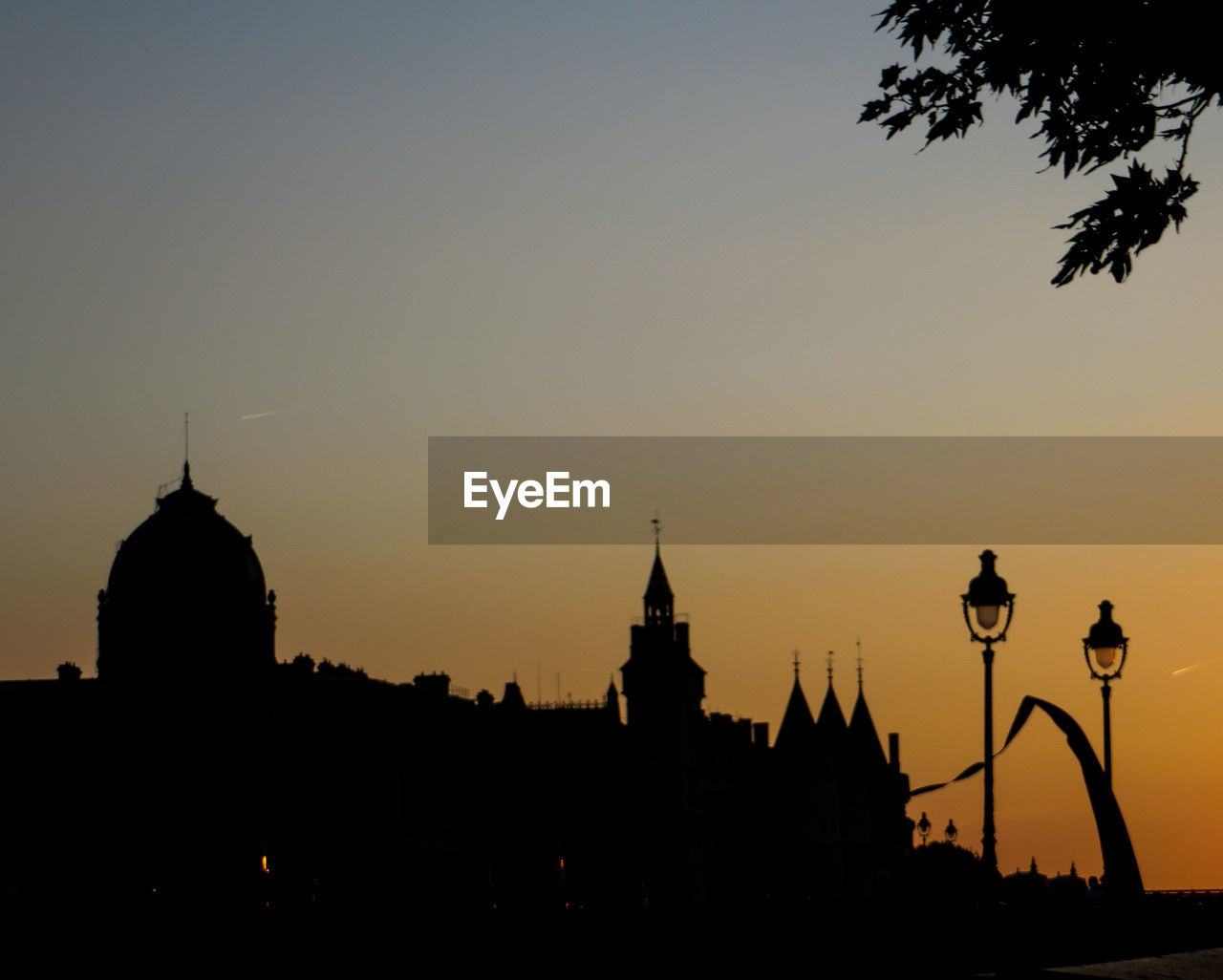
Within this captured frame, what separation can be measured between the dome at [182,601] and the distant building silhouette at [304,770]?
0.18 m

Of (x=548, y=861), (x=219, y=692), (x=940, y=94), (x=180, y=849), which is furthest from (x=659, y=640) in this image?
(x=940, y=94)

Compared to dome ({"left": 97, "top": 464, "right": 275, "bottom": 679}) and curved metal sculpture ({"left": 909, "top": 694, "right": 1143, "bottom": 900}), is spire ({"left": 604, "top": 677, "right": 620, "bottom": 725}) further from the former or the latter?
curved metal sculpture ({"left": 909, "top": 694, "right": 1143, "bottom": 900})

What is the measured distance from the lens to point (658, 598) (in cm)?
19212

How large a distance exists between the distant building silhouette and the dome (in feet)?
0.59

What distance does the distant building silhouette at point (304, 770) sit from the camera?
414 ft

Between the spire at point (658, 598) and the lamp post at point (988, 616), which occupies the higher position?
the spire at point (658, 598)

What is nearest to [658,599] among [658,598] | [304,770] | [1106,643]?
[658,598]

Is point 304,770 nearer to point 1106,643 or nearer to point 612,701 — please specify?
point 612,701

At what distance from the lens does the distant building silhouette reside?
12625 centimetres

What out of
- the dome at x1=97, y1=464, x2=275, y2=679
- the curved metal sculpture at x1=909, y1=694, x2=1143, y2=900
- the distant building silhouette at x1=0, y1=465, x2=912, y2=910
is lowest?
the curved metal sculpture at x1=909, y1=694, x2=1143, y2=900

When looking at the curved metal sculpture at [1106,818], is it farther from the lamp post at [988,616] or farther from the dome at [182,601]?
the dome at [182,601]

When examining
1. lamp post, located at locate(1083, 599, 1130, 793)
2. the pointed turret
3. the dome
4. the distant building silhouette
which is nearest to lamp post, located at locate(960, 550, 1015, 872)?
lamp post, located at locate(1083, 599, 1130, 793)

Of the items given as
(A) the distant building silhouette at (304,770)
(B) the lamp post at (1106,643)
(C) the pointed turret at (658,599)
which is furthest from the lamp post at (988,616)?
(C) the pointed turret at (658,599)

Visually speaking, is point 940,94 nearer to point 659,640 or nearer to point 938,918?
point 938,918
